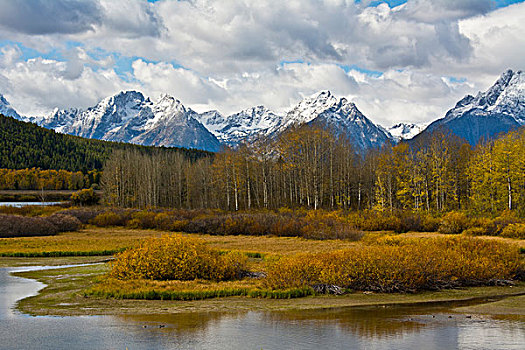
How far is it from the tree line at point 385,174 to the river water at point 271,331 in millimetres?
40910

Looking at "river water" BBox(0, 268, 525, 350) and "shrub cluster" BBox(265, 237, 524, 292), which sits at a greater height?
"shrub cluster" BBox(265, 237, 524, 292)

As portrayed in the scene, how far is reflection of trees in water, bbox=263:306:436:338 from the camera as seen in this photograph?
14172 millimetres

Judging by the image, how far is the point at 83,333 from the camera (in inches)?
549

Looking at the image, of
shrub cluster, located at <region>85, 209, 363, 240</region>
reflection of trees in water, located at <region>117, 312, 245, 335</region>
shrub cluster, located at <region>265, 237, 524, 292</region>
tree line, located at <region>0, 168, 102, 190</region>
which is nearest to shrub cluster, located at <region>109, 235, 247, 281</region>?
shrub cluster, located at <region>265, 237, 524, 292</region>

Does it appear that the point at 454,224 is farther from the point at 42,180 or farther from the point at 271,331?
the point at 42,180

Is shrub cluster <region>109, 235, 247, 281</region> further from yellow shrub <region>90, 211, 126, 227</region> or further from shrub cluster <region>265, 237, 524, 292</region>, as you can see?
yellow shrub <region>90, 211, 126, 227</region>

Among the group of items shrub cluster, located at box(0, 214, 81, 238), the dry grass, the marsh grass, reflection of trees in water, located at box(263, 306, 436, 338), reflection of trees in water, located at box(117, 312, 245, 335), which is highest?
shrub cluster, located at box(0, 214, 81, 238)

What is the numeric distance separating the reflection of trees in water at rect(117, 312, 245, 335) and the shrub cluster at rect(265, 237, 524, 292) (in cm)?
460

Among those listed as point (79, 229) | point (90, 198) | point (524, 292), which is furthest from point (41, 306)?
point (90, 198)

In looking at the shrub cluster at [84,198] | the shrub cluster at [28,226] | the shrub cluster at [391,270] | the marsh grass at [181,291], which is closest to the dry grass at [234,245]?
the shrub cluster at [28,226]

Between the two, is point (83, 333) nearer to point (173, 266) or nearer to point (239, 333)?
point (239, 333)

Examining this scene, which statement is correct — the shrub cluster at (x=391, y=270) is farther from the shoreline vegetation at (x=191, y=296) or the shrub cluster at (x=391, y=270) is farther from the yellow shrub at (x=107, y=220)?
the yellow shrub at (x=107, y=220)

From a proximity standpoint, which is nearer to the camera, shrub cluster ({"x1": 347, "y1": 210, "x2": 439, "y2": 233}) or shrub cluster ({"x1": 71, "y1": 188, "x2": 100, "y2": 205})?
shrub cluster ({"x1": 347, "y1": 210, "x2": 439, "y2": 233})

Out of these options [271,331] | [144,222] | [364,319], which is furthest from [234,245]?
[271,331]
